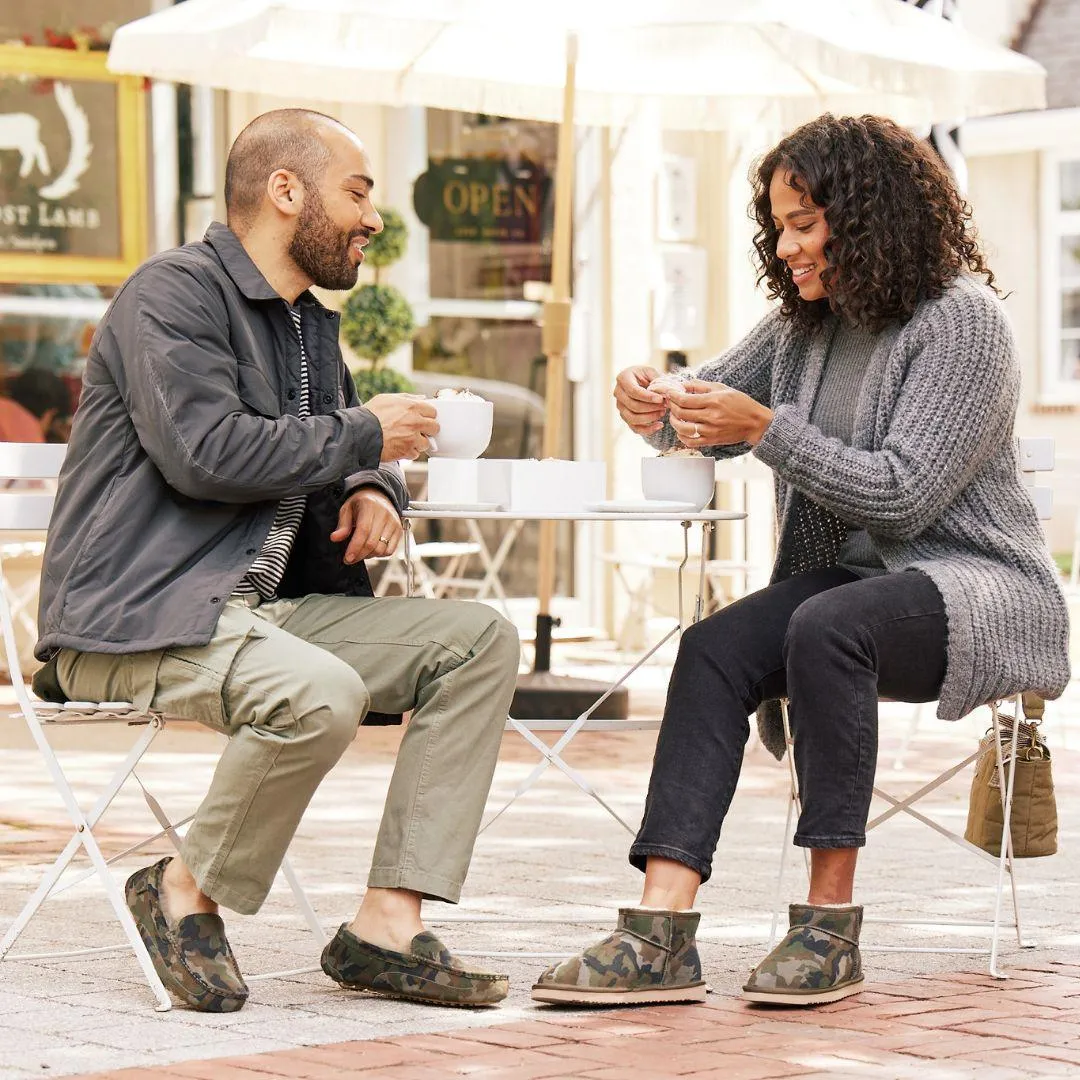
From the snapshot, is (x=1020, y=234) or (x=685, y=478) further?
(x=1020, y=234)

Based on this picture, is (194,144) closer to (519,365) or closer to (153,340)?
(519,365)

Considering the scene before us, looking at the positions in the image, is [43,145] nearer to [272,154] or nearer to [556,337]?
[556,337]

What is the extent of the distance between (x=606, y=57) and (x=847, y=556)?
11.3ft

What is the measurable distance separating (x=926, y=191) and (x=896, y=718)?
4.56 meters

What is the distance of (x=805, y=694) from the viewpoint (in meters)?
3.64

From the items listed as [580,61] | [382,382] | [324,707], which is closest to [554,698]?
[580,61]

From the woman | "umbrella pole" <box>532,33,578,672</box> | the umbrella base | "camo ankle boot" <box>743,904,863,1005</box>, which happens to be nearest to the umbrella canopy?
"umbrella pole" <box>532,33,578,672</box>

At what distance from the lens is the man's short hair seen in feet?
12.7

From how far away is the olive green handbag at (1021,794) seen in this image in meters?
4.07

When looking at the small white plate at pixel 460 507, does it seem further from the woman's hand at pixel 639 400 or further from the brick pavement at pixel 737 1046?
the brick pavement at pixel 737 1046

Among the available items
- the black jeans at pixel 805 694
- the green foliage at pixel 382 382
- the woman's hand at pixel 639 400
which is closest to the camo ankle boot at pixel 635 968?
the black jeans at pixel 805 694

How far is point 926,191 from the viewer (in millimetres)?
3943

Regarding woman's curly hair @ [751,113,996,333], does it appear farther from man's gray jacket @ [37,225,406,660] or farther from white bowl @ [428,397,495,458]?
man's gray jacket @ [37,225,406,660]

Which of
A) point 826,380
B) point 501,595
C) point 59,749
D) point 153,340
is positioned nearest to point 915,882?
point 826,380
